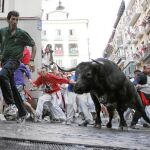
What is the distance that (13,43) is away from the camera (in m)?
7.53

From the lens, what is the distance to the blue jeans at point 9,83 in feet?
24.1

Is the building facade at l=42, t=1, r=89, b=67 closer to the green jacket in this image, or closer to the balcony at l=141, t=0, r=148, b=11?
the balcony at l=141, t=0, r=148, b=11

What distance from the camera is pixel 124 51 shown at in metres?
69.2

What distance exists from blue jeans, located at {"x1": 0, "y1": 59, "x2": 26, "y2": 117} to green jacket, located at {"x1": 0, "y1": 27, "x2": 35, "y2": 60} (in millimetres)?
128

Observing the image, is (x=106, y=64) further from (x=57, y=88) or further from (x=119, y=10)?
(x=119, y=10)

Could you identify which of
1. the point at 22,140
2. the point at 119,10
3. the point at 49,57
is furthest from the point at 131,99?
the point at 119,10

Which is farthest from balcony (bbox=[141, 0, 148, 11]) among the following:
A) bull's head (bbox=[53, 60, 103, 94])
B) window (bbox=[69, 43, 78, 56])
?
bull's head (bbox=[53, 60, 103, 94])

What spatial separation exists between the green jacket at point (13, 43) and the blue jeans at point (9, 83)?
128 mm

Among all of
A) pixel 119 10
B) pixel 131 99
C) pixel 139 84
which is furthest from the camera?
pixel 119 10

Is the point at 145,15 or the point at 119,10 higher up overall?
the point at 119,10

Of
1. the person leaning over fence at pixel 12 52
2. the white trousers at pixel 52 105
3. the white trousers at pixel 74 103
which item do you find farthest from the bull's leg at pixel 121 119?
the white trousers at pixel 74 103

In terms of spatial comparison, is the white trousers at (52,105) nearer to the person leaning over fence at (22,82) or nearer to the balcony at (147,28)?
the person leaning over fence at (22,82)

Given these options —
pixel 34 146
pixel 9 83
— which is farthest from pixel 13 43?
pixel 34 146

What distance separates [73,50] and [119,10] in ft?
34.1
